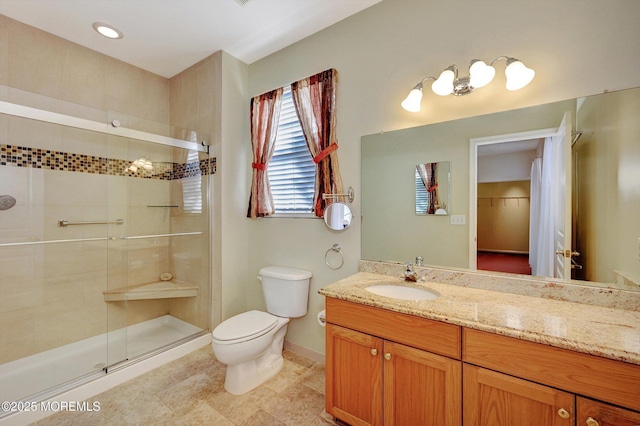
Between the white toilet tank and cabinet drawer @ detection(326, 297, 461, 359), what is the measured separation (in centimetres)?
63

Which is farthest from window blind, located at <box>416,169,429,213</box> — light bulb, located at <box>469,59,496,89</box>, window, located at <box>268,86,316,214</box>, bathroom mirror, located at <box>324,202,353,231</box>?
window, located at <box>268,86,316,214</box>

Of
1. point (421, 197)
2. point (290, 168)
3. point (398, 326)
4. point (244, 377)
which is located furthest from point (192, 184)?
point (398, 326)

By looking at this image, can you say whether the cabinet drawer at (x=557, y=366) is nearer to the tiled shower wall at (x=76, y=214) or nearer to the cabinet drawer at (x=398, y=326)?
the cabinet drawer at (x=398, y=326)

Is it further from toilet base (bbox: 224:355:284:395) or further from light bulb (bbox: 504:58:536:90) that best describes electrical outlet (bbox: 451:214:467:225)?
toilet base (bbox: 224:355:284:395)

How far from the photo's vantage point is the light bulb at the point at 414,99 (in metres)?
1.60

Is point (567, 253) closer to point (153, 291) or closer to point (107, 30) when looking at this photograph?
point (153, 291)

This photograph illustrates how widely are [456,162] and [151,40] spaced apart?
261cm

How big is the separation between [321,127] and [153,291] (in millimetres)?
2244

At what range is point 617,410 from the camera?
0.83 meters

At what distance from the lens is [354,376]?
4.57 ft

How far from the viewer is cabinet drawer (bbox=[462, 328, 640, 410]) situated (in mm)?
830

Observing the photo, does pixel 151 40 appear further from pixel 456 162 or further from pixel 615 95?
pixel 615 95

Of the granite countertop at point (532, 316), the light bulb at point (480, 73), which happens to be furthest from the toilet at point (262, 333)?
the light bulb at point (480, 73)

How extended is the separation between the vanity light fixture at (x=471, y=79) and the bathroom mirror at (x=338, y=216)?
788 millimetres
